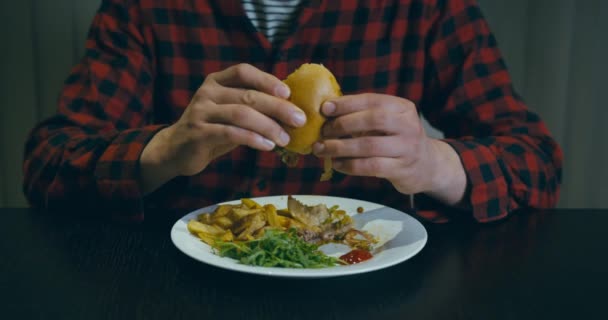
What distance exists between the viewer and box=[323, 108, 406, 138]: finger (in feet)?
2.99

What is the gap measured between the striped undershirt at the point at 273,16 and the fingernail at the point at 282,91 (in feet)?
2.19

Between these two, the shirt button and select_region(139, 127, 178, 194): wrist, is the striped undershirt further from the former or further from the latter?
select_region(139, 127, 178, 194): wrist

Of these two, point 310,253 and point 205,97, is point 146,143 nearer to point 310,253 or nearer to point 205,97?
point 205,97

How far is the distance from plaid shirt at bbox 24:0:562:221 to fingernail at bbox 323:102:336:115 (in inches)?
23.4

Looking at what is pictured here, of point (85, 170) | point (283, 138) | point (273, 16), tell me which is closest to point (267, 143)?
point (283, 138)

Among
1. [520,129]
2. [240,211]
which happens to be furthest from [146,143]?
[520,129]

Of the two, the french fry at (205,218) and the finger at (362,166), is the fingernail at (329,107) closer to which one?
the finger at (362,166)

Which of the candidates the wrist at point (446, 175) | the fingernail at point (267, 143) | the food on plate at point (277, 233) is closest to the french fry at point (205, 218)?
the food on plate at point (277, 233)

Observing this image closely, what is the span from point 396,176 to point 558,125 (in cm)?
138

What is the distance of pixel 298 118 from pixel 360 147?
12cm

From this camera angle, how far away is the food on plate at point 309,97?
93 centimetres

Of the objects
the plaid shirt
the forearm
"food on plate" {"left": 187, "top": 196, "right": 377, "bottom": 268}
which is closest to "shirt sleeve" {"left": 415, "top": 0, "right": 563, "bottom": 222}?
the plaid shirt

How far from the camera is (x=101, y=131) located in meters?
1.49

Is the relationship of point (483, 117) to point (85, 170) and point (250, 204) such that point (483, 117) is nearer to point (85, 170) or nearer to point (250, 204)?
point (250, 204)
